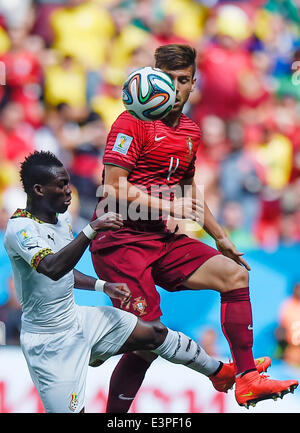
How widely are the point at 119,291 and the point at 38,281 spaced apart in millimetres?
510

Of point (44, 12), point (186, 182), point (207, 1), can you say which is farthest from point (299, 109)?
point (186, 182)

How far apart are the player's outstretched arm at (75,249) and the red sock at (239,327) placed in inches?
45.3

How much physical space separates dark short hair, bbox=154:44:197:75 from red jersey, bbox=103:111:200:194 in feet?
1.20

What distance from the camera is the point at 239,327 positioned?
217 inches

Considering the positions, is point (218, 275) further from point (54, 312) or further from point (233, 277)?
point (54, 312)

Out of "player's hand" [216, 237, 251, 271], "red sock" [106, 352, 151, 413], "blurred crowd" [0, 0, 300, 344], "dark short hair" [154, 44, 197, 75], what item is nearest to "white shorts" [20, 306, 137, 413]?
"red sock" [106, 352, 151, 413]

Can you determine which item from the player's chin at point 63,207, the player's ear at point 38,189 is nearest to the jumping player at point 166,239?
the player's chin at point 63,207

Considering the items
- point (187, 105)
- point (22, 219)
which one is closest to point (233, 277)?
point (22, 219)

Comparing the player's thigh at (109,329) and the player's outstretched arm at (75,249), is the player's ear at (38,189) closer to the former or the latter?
the player's outstretched arm at (75,249)

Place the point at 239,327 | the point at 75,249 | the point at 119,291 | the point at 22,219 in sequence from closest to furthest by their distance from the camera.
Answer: the point at 75,249
the point at 22,219
the point at 119,291
the point at 239,327

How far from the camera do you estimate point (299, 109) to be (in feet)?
34.9

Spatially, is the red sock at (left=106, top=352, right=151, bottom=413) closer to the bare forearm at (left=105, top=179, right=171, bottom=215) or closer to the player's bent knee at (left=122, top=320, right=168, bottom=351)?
the player's bent knee at (left=122, top=320, right=168, bottom=351)
